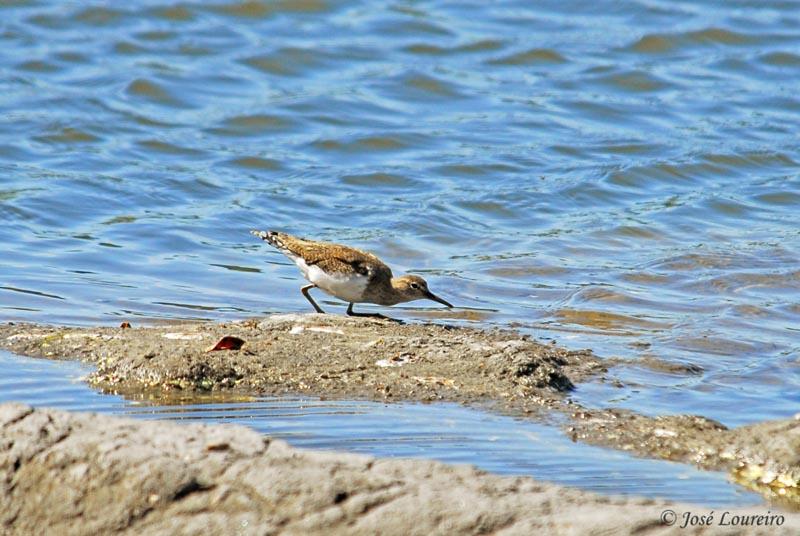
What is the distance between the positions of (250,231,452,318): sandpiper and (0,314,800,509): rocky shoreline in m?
0.60

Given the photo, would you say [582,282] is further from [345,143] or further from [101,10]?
[101,10]

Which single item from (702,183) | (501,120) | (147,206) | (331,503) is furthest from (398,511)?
(501,120)

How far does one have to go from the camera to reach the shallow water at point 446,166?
9.37 meters

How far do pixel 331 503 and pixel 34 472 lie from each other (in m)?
1.03

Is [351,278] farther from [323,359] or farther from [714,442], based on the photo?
[714,442]

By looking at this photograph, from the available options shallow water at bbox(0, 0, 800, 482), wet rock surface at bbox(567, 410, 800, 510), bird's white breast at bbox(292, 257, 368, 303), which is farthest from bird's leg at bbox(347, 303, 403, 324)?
wet rock surface at bbox(567, 410, 800, 510)

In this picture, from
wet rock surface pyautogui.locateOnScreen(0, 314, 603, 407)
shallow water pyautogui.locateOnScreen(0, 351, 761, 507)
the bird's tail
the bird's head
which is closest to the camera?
shallow water pyautogui.locateOnScreen(0, 351, 761, 507)

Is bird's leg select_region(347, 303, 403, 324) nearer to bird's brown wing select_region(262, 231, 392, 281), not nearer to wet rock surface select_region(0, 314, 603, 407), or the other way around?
bird's brown wing select_region(262, 231, 392, 281)

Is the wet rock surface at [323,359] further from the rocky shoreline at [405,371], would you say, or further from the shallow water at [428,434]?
the shallow water at [428,434]

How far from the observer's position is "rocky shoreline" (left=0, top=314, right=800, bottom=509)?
568 cm

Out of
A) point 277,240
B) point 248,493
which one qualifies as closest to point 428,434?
point 248,493

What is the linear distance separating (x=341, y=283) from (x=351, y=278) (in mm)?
81

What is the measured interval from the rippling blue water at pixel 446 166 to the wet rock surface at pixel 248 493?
8.24ft
